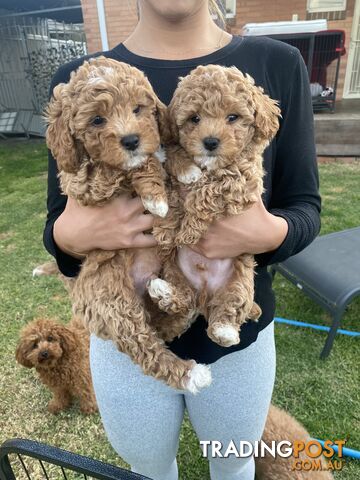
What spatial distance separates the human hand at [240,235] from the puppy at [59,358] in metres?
Result: 2.29

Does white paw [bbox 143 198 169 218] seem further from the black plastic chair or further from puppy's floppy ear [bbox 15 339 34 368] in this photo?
puppy's floppy ear [bbox 15 339 34 368]

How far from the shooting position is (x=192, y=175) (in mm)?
1382

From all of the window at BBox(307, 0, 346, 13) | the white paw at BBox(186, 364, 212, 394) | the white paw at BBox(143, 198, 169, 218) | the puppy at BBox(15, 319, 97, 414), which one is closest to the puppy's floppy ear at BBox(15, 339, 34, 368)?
the puppy at BBox(15, 319, 97, 414)

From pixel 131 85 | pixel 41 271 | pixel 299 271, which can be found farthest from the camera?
pixel 299 271

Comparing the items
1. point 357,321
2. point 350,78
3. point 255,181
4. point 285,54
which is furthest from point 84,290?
point 350,78

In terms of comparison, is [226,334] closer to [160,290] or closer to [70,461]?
[160,290]

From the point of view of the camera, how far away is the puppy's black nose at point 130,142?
1.24 metres

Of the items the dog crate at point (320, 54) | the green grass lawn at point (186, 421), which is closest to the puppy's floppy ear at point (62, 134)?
the green grass lawn at point (186, 421)

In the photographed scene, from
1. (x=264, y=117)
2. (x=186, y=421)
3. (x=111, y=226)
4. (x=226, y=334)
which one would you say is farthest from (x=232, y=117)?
(x=186, y=421)

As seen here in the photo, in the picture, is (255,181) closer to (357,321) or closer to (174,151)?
(174,151)

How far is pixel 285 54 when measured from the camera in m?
1.60

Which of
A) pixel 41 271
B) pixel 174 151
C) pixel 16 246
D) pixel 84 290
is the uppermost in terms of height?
pixel 174 151

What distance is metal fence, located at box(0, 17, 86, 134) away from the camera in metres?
13.4

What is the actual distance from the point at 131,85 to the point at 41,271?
123cm
